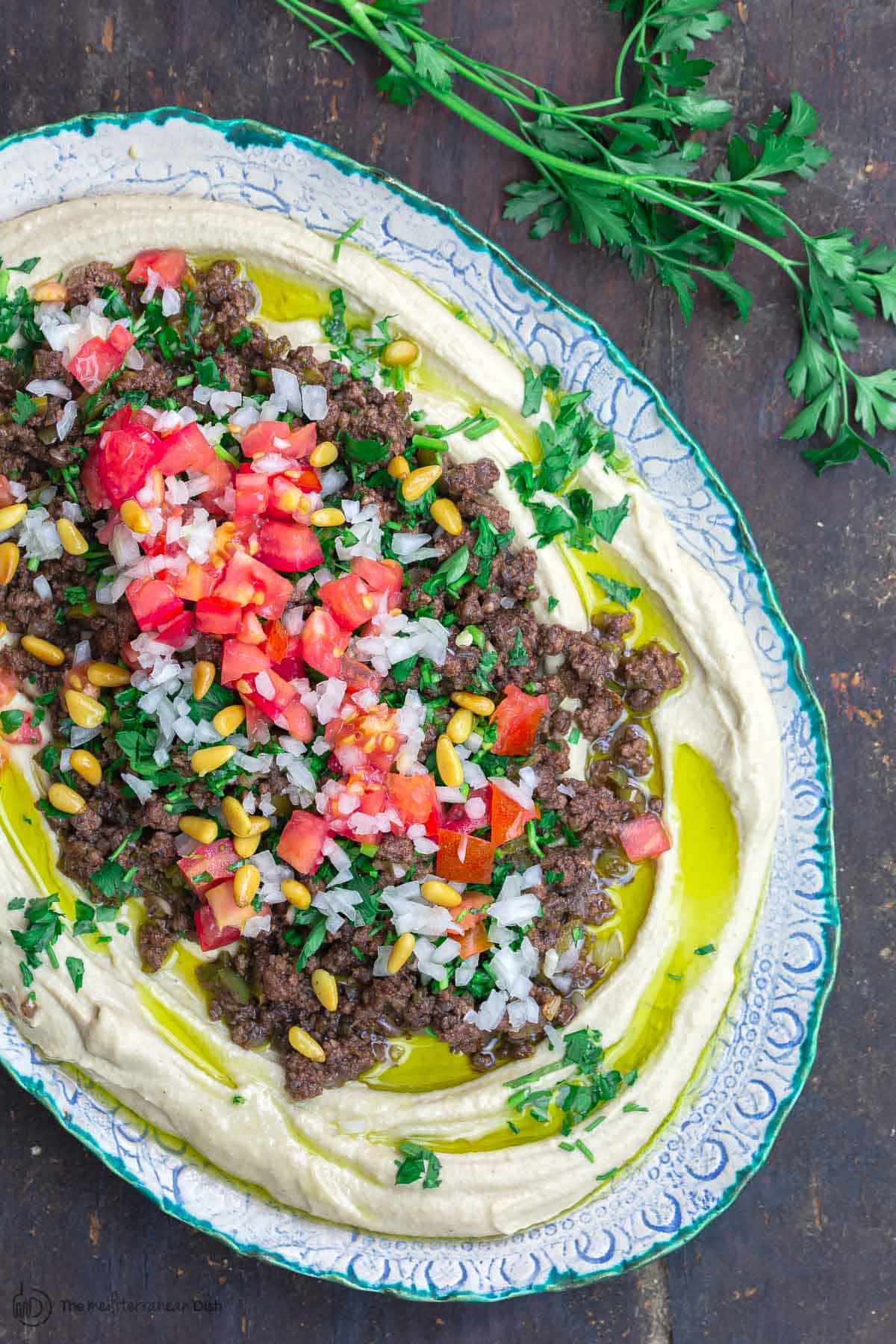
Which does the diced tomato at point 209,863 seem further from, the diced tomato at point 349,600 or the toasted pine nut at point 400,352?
the toasted pine nut at point 400,352

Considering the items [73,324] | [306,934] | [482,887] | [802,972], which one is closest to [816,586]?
[802,972]

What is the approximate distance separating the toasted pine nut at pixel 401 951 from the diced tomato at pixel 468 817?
0.36m

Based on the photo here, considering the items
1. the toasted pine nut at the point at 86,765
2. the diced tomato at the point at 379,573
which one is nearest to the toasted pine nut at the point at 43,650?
the toasted pine nut at the point at 86,765

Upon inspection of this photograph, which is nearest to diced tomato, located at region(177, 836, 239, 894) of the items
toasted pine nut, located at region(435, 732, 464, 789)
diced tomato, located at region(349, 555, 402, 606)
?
toasted pine nut, located at region(435, 732, 464, 789)

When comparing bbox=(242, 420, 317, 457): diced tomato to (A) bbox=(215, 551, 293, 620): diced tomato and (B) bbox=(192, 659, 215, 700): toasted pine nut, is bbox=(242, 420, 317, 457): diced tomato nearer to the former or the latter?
(A) bbox=(215, 551, 293, 620): diced tomato

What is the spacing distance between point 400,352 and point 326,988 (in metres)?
2.07

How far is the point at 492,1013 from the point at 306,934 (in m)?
0.66

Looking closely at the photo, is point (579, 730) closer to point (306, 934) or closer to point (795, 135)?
point (306, 934)

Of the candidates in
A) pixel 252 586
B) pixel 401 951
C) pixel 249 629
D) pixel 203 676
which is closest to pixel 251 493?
pixel 252 586

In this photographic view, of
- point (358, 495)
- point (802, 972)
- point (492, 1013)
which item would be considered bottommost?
point (492, 1013)

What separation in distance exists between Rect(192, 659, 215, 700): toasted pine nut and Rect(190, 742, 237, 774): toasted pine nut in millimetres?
170

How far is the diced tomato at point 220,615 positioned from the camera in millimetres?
3027

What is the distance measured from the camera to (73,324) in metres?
3.24

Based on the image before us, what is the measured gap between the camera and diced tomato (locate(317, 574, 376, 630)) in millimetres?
3078
